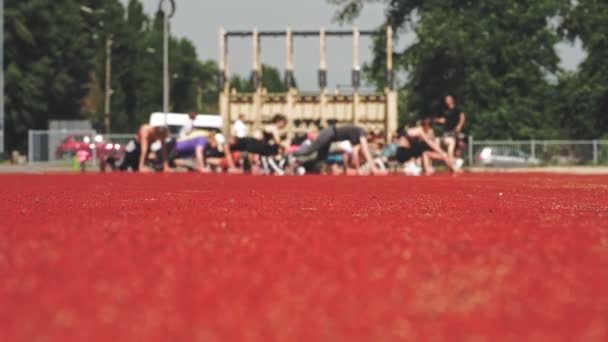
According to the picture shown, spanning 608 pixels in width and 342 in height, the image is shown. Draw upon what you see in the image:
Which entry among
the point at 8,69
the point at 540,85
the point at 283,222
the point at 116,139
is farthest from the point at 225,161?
the point at 8,69

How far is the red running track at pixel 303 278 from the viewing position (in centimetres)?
260

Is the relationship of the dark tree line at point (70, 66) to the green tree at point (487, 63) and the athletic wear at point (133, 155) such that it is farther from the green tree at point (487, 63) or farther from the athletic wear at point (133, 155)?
the athletic wear at point (133, 155)

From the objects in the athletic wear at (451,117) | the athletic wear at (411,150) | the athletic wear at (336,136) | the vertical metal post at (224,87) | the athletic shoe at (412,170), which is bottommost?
the athletic shoe at (412,170)

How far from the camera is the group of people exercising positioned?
2205cm

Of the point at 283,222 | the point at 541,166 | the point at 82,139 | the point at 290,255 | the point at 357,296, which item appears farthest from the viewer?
the point at 82,139

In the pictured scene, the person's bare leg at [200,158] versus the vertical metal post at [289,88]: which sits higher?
the vertical metal post at [289,88]

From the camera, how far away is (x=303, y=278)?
3490mm

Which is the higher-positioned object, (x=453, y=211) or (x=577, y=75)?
(x=577, y=75)

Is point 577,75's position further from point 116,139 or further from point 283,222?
point 283,222

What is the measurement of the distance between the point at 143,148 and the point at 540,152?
19601 mm

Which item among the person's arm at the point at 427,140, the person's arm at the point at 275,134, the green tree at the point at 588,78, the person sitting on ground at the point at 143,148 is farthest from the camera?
the green tree at the point at 588,78

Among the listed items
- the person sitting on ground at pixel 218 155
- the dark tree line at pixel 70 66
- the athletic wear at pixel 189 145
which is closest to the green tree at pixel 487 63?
the dark tree line at pixel 70 66

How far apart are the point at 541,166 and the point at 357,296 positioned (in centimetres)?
3585

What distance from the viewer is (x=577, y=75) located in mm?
46438
